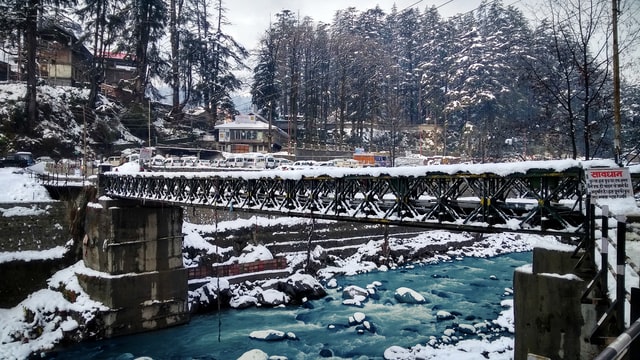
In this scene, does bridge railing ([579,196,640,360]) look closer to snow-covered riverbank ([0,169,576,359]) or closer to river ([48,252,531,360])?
snow-covered riverbank ([0,169,576,359])

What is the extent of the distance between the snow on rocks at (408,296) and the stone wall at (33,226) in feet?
67.6

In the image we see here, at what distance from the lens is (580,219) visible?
8.47m

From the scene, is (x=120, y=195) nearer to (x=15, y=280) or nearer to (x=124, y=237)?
(x=124, y=237)

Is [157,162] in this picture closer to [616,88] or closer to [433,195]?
[433,195]

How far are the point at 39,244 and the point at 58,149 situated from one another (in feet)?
Answer: 76.1

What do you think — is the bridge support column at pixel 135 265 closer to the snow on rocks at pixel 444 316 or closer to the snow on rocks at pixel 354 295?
the snow on rocks at pixel 354 295

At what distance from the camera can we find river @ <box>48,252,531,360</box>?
19469 millimetres

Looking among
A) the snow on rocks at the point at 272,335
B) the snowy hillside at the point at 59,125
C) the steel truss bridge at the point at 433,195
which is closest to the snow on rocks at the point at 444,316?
the snow on rocks at the point at 272,335

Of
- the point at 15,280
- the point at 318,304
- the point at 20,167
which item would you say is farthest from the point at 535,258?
the point at 20,167

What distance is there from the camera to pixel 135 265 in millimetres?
23344

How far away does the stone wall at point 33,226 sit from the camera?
24078 millimetres

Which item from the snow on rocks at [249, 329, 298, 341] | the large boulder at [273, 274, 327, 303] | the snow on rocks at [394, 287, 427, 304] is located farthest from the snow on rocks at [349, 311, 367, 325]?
the large boulder at [273, 274, 327, 303]

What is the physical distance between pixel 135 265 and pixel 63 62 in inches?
1803

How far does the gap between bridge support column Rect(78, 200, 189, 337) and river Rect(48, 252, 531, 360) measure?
97cm
